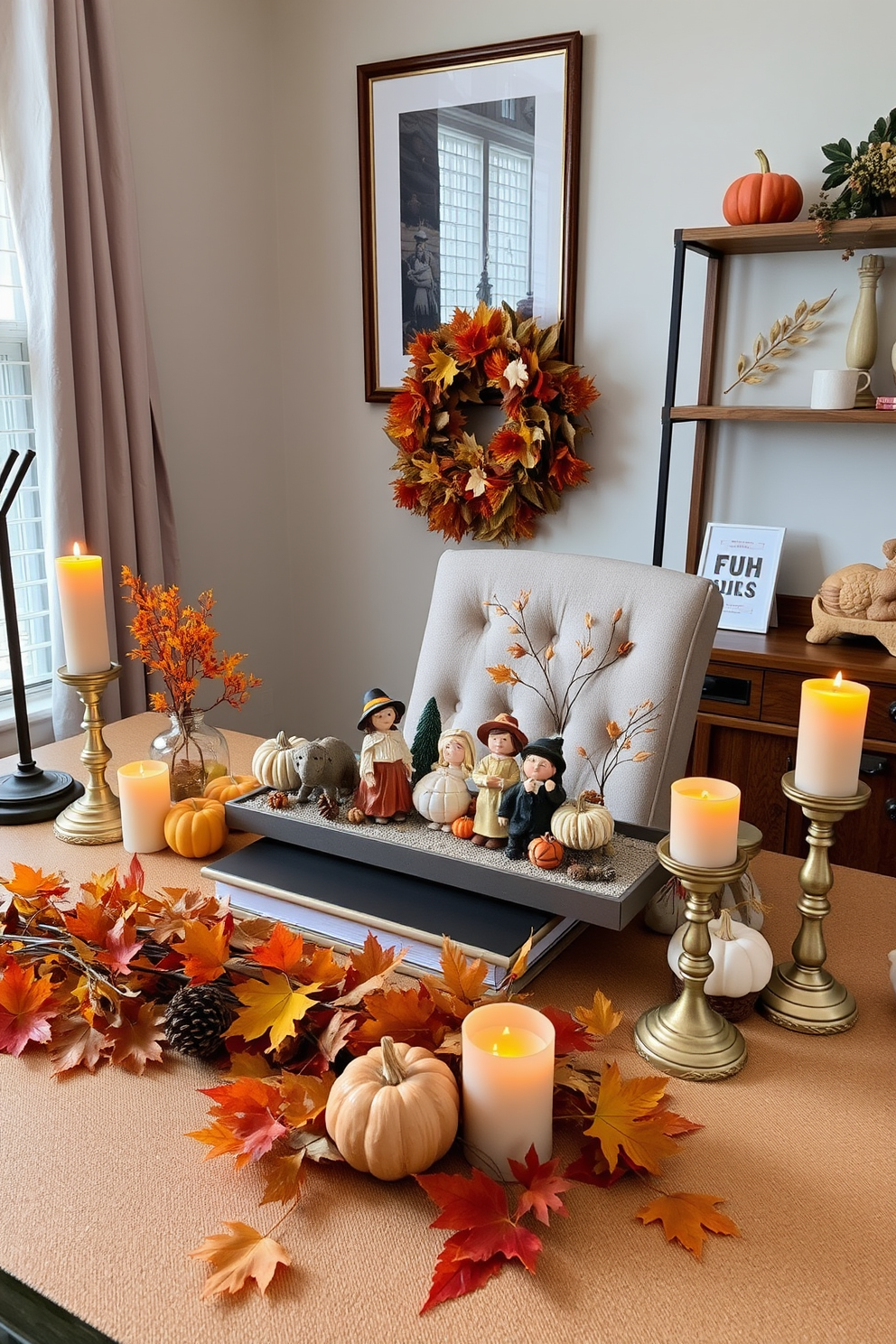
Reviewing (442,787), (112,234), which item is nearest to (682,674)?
(442,787)

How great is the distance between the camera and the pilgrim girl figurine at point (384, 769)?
1.14 m

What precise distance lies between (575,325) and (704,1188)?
244cm

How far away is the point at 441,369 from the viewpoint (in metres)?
2.83

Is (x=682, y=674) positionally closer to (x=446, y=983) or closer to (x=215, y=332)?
(x=446, y=983)

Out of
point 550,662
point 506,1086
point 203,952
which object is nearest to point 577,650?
point 550,662

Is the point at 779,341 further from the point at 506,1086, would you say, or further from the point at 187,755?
the point at 506,1086

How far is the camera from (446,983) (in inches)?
35.1

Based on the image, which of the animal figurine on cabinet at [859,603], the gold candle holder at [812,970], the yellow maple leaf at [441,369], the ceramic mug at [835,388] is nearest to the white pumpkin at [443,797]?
the gold candle holder at [812,970]

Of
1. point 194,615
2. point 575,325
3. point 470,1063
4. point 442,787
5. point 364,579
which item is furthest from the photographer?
point 364,579

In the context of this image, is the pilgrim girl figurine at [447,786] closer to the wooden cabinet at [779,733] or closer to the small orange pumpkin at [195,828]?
the small orange pumpkin at [195,828]

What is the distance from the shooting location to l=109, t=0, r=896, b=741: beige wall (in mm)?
2486

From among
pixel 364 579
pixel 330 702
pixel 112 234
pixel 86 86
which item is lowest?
pixel 330 702

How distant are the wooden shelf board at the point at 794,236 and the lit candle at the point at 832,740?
164 cm

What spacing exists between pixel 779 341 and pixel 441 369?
0.88 metres
